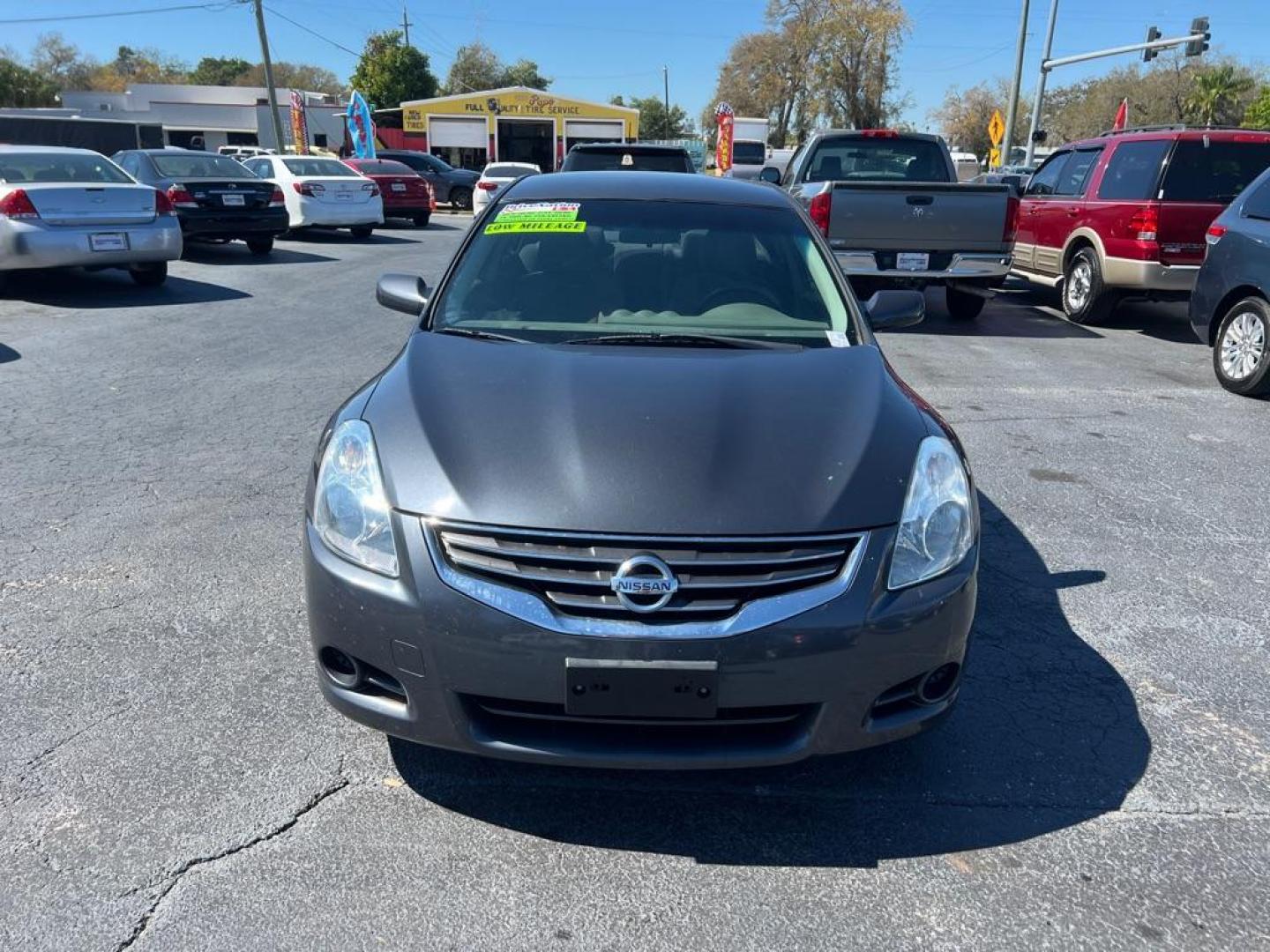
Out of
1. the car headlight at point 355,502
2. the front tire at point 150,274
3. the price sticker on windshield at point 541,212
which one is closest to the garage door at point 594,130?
the front tire at point 150,274

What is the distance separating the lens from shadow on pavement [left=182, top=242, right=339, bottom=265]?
1452 centimetres

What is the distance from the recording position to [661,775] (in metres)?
2.79

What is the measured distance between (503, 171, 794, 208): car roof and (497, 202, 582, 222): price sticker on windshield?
5 centimetres

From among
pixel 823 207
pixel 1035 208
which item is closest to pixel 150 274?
pixel 823 207

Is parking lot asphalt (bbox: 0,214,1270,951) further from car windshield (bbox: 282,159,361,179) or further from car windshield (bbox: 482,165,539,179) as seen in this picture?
car windshield (bbox: 482,165,539,179)

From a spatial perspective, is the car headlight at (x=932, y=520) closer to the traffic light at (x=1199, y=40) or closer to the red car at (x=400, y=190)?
the red car at (x=400, y=190)

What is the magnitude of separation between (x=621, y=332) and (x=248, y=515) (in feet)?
7.27

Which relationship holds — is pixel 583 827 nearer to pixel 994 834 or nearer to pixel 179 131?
pixel 994 834

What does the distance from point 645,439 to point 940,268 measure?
7.69 m

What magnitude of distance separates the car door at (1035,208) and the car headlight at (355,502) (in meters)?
10.5

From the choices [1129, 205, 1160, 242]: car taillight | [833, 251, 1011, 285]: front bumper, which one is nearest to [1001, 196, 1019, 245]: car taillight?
[833, 251, 1011, 285]: front bumper

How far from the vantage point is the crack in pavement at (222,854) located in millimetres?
2215

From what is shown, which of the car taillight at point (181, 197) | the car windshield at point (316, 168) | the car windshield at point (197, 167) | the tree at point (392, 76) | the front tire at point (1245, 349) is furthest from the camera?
the tree at point (392, 76)

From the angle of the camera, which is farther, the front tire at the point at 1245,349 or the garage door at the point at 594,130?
the garage door at the point at 594,130
